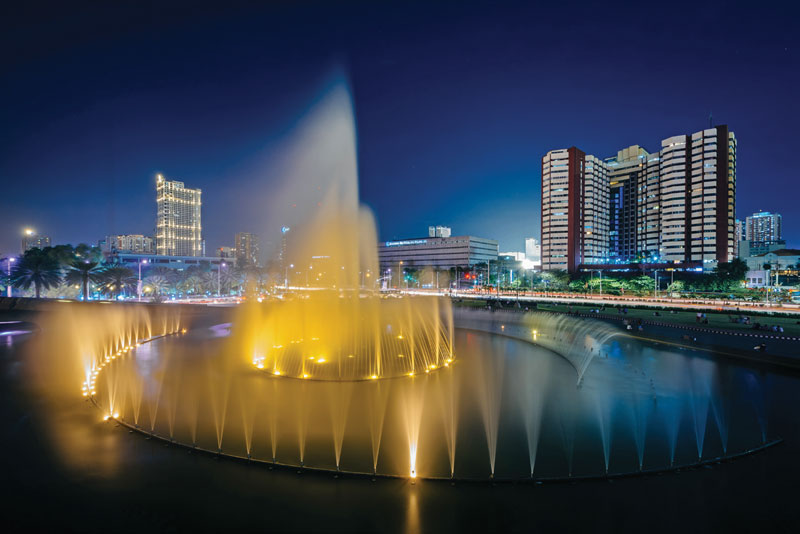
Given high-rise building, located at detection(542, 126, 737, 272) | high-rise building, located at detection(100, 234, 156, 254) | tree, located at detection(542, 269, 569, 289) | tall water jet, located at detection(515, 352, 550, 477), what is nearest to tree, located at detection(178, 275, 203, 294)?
tall water jet, located at detection(515, 352, 550, 477)

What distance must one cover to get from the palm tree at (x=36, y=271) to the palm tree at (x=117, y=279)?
590 centimetres

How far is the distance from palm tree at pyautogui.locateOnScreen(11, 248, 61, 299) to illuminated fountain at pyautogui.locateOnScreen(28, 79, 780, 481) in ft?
102

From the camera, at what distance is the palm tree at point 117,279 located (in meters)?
54.8

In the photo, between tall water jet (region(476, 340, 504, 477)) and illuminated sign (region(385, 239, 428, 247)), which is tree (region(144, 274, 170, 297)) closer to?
tall water jet (region(476, 340, 504, 477))

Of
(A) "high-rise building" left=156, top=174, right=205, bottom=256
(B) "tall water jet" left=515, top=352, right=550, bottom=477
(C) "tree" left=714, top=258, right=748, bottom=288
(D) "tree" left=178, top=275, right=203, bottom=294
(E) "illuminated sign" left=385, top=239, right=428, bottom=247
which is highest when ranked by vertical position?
(A) "high-rise building" left=156, top=174, right=205, bottom=256

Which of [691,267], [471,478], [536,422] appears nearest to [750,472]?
[536,422]

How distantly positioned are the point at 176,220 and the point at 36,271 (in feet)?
458

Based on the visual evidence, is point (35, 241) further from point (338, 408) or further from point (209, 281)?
point (338, 408)

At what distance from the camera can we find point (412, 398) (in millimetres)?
14562

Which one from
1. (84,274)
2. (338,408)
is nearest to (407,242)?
(84,274)

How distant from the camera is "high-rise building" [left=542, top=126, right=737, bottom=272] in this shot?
91.6 meters

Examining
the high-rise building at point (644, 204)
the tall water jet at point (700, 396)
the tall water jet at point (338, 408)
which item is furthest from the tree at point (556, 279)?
the tall water jet at point (338, 408)

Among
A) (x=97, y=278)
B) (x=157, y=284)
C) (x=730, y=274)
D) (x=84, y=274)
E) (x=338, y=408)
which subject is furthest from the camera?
(x=730, y=274)

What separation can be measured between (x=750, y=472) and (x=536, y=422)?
5.09 meters
